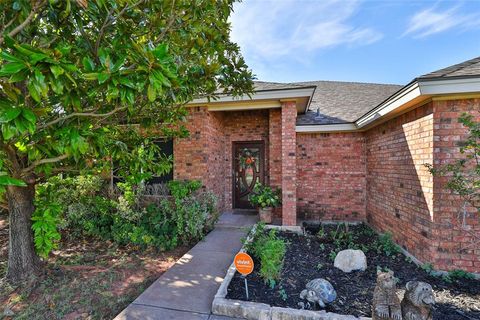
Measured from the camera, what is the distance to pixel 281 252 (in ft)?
12.3

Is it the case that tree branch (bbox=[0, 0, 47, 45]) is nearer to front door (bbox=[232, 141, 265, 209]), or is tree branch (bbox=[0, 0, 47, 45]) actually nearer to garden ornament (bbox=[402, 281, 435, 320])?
garden ornament (bbox=[402, 281, 435, 320])

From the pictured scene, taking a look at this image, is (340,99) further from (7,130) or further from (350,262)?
(7,130)

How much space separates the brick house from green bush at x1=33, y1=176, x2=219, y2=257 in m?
1.09

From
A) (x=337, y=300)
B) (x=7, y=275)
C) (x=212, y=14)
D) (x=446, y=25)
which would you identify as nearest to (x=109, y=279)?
(x=7, y=275)

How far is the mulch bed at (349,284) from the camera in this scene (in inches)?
121

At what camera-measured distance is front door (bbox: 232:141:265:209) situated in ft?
26.2

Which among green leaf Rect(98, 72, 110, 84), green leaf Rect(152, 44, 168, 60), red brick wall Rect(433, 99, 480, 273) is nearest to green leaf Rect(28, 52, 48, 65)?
green leaf Rect(98, 72, 110, 84)

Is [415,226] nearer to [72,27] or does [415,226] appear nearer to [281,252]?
[281,252]

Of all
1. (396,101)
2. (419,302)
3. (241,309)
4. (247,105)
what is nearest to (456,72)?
(396,101)

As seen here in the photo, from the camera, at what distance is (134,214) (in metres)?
5.67

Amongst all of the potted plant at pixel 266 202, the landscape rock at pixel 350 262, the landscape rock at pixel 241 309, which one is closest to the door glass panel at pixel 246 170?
the potted plant at pixel 266 202

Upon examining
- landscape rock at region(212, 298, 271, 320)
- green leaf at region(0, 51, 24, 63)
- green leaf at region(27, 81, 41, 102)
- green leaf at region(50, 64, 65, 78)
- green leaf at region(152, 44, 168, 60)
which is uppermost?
green leaf at region(152, 44, 168, 60)

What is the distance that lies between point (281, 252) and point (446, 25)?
7.46 m

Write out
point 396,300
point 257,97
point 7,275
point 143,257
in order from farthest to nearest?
point 257,97, point 143,257, point 7,275, point 396,300
